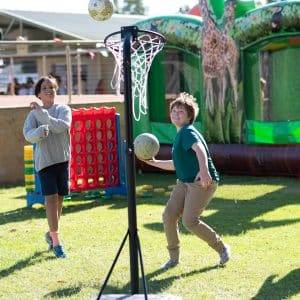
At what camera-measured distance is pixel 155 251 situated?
723 centimetres

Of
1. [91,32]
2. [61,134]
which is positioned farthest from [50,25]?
[61,134]

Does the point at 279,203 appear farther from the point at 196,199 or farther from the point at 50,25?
the point at 50,25

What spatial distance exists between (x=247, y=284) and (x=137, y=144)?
1.47 meters

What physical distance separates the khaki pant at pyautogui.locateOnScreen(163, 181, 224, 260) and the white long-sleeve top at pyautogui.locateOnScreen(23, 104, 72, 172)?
1308 millimetres

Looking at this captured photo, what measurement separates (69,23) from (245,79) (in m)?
22.7

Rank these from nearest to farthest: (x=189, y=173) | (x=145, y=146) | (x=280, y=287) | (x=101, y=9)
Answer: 1. (x=280, y=287)
2. (x=145, y=146)
3. (x=189, y=173)
4. (x=101, y=9)

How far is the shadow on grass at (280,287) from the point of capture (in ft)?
18.3

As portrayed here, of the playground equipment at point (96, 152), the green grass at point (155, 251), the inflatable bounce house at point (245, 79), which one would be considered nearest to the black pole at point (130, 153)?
the green grass at point (155, 251)

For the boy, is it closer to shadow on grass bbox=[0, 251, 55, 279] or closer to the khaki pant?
the khaki pant

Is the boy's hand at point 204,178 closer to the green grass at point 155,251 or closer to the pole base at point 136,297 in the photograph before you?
the green grass at point 155,251

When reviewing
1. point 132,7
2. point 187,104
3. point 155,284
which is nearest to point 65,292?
point 155,284

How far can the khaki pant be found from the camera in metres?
6.28

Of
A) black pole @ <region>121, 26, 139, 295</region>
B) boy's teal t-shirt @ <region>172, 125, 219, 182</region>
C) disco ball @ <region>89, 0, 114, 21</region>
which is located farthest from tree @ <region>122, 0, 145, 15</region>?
black pole @ <region>121, 26, 139, 295</region>

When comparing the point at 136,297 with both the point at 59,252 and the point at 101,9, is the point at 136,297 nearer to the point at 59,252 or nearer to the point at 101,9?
the point at 59,252
